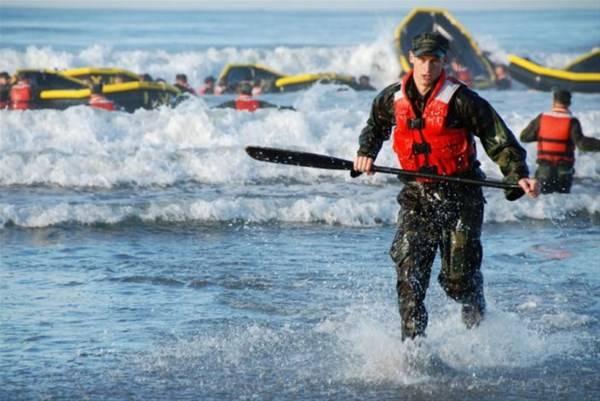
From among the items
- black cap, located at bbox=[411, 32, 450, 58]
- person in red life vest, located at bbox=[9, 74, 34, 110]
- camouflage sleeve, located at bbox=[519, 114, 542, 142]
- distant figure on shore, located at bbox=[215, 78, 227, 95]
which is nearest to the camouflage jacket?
black cap, located at bbox=[411, 32, 450, 58]

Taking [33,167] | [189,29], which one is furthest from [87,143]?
[189,29]

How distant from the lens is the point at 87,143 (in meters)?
19.0

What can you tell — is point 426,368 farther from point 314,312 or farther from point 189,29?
point 189,29

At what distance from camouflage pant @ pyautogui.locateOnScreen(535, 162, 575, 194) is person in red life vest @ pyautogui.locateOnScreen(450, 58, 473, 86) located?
666 inches

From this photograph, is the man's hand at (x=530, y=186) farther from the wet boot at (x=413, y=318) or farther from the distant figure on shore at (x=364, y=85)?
the distant figure on shore at (x=364, y=85)

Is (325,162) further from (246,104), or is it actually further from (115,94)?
(115,94)

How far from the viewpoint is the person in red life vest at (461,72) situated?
99.1 feet

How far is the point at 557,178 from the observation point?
13133 millimetres

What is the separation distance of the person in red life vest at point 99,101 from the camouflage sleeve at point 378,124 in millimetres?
14554

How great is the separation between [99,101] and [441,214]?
15.9 metres

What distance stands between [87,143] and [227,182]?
4617 mm

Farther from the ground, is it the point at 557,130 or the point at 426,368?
the point at 557,130

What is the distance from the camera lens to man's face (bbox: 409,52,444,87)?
22.0ft

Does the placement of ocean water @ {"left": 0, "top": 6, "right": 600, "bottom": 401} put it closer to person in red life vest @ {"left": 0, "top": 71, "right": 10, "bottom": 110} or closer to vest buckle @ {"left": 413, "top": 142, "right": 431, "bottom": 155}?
vest buckle @ {"left": 413, "top": 142, "right": 431, "bottom": 155}
